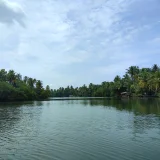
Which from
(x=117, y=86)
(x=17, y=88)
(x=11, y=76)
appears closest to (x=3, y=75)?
(x=11, y=76)

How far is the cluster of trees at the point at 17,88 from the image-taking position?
378 ft

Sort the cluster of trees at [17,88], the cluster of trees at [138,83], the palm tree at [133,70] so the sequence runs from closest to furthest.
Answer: the cluster of trees at [17,88]
the cluster of trees at [138,83]
the palm tree at [133,70]

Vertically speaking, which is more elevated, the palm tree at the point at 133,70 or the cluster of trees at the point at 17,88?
the palm tree at the point at 133,70

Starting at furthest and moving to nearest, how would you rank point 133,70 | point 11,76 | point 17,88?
point 133,70 → point 11,76 → point 17,88

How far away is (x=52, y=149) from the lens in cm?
1917

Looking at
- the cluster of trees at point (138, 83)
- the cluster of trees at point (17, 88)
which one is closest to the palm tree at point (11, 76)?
the cluster of trees at point (17, 88)

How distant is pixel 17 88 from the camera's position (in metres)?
127

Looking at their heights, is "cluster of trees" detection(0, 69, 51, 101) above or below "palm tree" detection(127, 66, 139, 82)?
below

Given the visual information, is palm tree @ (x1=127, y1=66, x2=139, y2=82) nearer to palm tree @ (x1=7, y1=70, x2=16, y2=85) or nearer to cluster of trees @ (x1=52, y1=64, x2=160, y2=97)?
cluster of trees @ (x1=52, y1=64, x2=160, y2=97)

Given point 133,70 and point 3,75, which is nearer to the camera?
point 3,75

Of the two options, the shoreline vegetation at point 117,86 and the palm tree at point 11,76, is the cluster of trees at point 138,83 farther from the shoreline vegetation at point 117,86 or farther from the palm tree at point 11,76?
the palm tree at point 11,76

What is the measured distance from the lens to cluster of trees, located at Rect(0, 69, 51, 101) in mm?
115062

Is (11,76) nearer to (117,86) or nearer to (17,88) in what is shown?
(17,88)

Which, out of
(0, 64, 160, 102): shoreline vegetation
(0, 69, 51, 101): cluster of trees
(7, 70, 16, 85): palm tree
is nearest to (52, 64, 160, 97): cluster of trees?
(0, 64, 160, 102): shoreline vegetation
